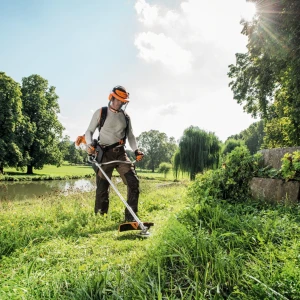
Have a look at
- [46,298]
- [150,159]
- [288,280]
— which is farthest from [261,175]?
[150,159]

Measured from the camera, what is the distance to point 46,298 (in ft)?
5.69

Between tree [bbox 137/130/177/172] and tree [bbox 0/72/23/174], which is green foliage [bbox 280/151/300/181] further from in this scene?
tree [bbox 137/130/177/172]

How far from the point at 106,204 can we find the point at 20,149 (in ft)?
88.3

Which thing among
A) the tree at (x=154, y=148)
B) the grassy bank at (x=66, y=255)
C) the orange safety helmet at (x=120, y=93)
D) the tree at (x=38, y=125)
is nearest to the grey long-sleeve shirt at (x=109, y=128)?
the orange safety helmet at (x=120, y=93)

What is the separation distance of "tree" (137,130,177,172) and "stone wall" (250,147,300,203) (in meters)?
78.1

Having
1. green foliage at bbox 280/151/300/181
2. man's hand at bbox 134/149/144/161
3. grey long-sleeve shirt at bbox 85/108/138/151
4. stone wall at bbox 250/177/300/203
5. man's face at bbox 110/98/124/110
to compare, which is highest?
man's face at bbox 110/98/124/110

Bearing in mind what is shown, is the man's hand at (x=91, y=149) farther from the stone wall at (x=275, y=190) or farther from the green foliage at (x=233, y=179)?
the stone wall at (x=275, y=190)

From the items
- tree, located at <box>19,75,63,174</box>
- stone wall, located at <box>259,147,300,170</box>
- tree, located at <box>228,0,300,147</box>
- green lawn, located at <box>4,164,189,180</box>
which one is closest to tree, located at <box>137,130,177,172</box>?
green lawn, located at <box>4,164,189,180</box>

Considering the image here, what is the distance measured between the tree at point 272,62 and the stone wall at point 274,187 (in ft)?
19.7

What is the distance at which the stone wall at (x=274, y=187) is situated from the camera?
401 centimetres

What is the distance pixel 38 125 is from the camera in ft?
104

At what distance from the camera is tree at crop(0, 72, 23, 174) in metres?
25.2

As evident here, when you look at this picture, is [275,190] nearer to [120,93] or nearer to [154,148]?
[120,93]

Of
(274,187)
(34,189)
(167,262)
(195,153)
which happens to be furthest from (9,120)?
(167,262)
